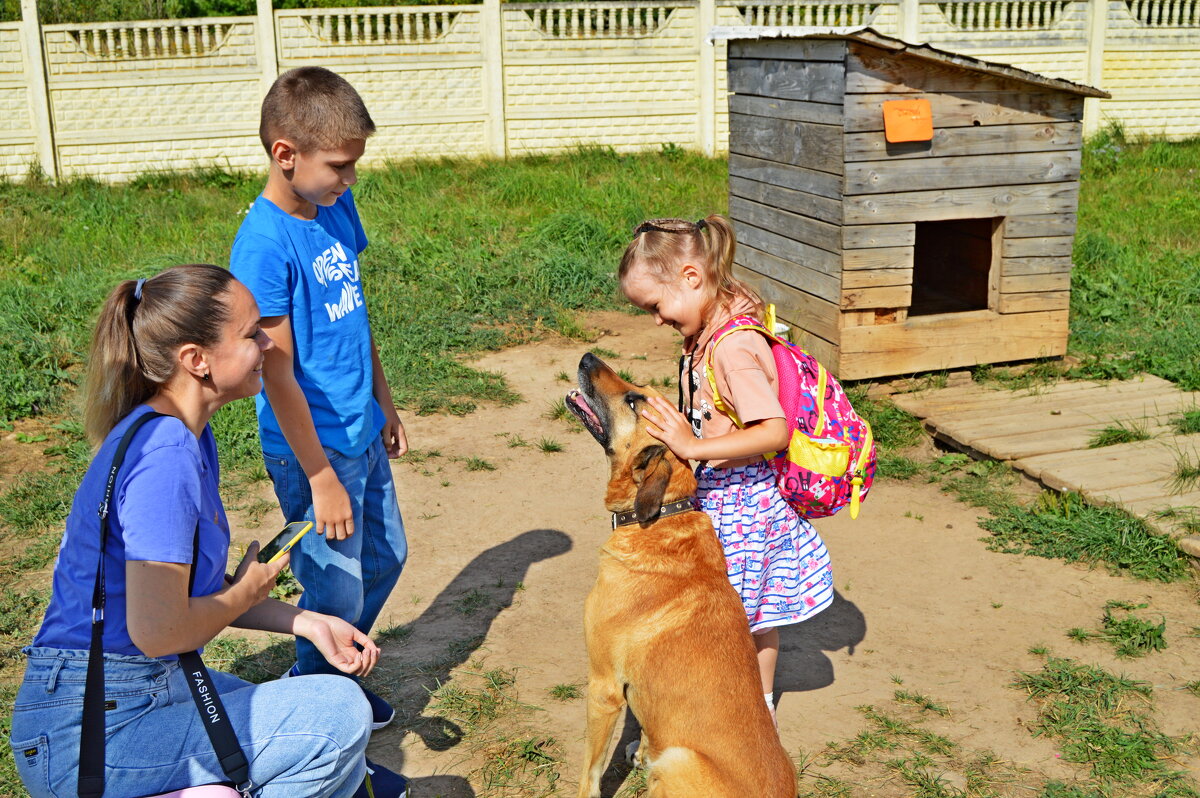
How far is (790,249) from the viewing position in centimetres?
705

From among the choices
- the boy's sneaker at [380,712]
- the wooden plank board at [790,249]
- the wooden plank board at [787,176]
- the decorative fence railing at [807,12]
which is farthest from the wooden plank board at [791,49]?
the decorative fence railing at [807,12]

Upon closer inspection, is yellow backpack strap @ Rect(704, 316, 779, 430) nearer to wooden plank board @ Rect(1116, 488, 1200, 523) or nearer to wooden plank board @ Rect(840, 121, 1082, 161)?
wooden plank board @ Rect(1116, 488, 1200, 523)

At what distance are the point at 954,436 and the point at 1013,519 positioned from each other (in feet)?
2.88

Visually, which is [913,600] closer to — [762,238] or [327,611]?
[327,611]

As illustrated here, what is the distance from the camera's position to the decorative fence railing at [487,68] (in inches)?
491

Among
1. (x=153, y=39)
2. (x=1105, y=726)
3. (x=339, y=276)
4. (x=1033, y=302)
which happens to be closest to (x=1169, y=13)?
(x=1033, y=302)

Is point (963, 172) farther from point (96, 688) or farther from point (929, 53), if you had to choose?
point (96, 688)

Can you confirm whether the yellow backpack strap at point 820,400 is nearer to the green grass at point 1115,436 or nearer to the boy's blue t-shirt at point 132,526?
the boy's blue t-shirt at point 132,526

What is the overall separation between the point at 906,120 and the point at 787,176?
89 cm

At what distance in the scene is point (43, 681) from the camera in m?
2.24

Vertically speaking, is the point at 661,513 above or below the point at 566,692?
above

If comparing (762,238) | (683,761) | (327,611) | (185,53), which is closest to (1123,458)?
(762,238)

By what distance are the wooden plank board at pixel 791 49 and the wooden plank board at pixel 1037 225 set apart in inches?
62.3

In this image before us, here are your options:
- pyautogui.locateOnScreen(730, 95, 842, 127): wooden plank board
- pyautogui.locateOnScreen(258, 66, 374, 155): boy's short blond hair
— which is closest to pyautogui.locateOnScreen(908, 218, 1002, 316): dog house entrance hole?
pyautogui.locateOnScreen(730, 95, 842, 127): wooden plank board
